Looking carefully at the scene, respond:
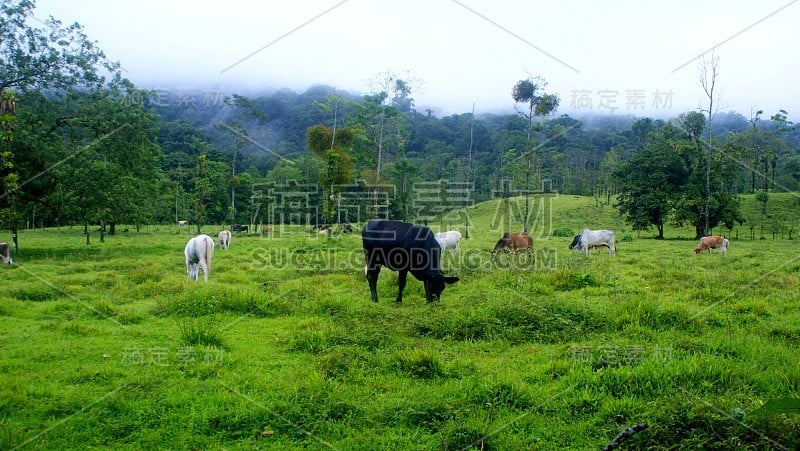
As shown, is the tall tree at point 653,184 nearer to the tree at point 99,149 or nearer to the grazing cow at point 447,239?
the grazing cow at point 447,239

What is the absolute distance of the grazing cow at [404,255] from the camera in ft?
33.8

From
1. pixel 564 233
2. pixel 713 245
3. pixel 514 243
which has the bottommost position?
pixel 564 233

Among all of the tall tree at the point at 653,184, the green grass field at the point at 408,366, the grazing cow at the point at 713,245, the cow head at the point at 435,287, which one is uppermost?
the tall tree at the point at 653,184

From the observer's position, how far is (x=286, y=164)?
49.7 meters

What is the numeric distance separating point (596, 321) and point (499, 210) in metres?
39.6

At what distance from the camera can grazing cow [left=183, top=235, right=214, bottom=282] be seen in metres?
13.0

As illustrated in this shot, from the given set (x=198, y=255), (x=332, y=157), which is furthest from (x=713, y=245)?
(x=198, y=255)

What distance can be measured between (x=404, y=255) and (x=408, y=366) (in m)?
4.70

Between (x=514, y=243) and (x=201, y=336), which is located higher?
(x=514, y=243)

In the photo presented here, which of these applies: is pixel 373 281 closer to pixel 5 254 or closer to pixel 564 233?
pixel 5 254

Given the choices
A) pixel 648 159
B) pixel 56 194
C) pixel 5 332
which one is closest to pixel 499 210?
pixel 648 159

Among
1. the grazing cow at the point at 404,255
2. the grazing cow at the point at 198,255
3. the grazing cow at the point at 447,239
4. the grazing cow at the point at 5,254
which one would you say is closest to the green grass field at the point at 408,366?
the grazing cow at the point at 404,255

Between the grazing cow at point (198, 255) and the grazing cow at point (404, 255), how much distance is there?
15.7 feet

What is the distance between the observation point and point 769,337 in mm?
7059
